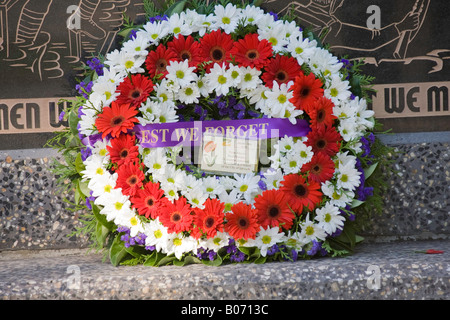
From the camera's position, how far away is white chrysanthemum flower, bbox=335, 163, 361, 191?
7.28 feet

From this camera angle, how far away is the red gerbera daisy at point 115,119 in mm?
2188

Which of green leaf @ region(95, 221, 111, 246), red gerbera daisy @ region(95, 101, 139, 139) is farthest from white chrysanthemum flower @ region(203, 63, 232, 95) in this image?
green leaf @ region(95, 221, 111, 246)

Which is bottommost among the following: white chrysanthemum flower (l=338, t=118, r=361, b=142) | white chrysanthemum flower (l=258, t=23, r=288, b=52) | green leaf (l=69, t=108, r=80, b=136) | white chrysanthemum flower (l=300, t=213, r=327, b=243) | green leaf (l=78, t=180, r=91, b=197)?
white chrysanthemum flower (l=300, t=213, r=327, b=243)

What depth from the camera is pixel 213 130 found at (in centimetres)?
229

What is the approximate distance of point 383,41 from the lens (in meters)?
2.74

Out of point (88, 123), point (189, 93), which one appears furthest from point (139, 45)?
point (88, 123)

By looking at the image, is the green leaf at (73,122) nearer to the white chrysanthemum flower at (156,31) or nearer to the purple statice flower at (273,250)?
the white chrysanthemum flower at (156,31)

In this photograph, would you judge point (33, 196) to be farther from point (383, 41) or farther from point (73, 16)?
point (383, 41)

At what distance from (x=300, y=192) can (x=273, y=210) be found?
0.15 meters

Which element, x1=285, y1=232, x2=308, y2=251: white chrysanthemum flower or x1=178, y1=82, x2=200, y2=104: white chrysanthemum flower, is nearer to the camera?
x1=285, y1=232, x2=308, y2=251: white chrysanthemum flower

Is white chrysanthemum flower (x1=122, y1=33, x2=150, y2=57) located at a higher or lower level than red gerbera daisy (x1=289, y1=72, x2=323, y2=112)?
higher

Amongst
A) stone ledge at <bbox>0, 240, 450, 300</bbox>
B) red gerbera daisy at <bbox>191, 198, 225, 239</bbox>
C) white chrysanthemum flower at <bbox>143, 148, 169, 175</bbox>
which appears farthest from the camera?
white chrysanthemum flower at <bbox>143, 148, 169, 175</bbox>

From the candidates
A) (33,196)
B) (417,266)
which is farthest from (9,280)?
(417,266)

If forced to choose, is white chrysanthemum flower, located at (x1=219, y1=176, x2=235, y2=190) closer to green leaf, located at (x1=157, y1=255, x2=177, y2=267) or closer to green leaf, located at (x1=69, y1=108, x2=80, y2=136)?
green leaf, located at (x1=157, y1=255, x2=177, y2=267)
